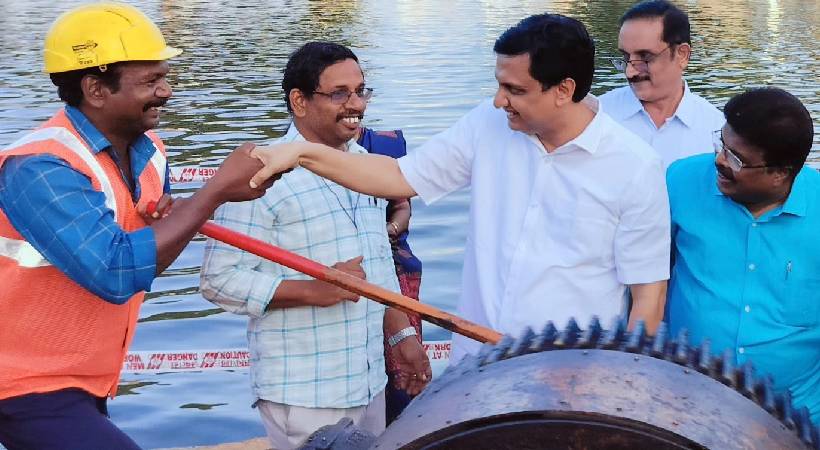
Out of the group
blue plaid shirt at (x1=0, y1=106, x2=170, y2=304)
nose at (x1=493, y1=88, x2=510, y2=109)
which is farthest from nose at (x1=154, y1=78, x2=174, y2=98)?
nose at (x1=493, y1=88, x2=510, y2=109)

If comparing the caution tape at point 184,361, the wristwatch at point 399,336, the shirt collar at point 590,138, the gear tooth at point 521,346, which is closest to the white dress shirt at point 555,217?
the shirt collar at point 590,138

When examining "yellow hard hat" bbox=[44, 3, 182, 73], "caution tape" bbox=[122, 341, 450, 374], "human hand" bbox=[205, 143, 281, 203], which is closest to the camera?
"yellow hard hat" bbox=[44, 3, 182, 73]

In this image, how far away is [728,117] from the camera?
3.93 meters

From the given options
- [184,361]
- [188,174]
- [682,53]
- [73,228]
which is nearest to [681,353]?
[73,228]

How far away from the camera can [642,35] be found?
559 centimetres

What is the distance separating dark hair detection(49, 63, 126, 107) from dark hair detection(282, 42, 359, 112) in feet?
3.23

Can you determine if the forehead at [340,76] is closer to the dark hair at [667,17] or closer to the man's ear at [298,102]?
the man's ear at [298,102]

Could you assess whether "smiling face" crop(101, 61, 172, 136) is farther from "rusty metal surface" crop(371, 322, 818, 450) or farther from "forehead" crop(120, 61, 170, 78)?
"rusty metal surface" crop(371, 322, 818, 450)

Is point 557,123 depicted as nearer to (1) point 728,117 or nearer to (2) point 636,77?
(1) point 728,117

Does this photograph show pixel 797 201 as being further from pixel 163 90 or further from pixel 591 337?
pixel 163 90

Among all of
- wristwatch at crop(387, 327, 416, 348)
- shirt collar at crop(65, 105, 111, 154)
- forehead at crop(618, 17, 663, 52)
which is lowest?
wristwatch at crop(387, 327, 416, 348)

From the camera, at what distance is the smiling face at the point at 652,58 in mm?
5473

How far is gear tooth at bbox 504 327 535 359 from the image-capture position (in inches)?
106

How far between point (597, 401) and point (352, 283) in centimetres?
155
